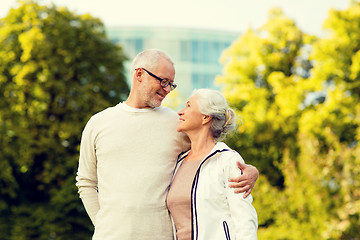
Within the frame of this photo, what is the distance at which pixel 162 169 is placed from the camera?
12.3 ft

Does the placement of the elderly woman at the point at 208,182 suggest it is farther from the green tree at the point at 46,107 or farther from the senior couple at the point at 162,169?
the green tree at the point at 46,107

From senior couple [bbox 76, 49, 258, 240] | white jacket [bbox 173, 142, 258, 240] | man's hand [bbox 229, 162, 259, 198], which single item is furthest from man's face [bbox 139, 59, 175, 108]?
man's hand [bbox 229, 162, 259, 198]

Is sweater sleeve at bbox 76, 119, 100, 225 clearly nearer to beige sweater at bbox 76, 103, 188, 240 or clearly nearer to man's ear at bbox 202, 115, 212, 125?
beige sweater at bbox 76, 103, 188, 240

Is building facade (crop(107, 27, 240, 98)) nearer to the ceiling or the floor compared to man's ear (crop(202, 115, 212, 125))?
nearer to the floor

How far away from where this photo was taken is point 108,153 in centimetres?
384

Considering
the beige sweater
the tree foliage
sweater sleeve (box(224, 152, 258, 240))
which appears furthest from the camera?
the tree foliage

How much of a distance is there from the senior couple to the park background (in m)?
10.5

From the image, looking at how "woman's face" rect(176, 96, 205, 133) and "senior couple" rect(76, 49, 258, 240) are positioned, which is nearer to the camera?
"senior couple" rect(76, 49, 258, 240)

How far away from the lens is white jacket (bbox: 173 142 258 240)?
3363mm

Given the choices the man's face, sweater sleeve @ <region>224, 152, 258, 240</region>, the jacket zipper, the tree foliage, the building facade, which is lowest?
the building facade

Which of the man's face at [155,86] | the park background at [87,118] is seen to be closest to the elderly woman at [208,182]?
the man's face at [155,86]

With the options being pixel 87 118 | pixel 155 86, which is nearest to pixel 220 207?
pixel 155 86

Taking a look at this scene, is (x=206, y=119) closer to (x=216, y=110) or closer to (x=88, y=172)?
(x=216, y=110)

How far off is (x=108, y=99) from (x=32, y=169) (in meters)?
3.39
